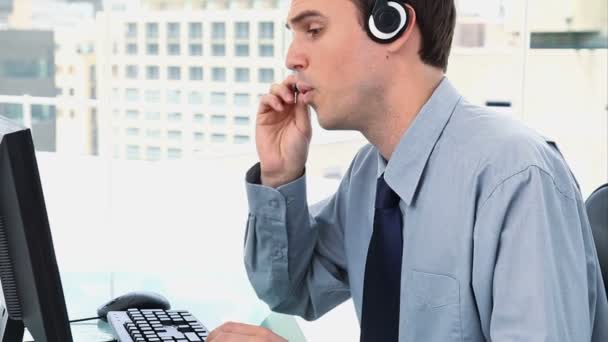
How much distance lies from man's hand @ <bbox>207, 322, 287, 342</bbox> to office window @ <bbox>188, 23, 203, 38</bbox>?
30.7 ft

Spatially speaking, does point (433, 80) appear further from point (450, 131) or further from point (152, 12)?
point (152, 12)

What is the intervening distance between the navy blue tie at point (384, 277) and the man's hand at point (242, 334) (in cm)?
13

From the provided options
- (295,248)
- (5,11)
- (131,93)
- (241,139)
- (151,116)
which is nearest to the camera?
(295,248)

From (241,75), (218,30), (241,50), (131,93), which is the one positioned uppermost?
(218,30)

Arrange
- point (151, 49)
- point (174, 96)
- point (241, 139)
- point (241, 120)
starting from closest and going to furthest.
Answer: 1. point (174, 96)
2. point (241, 120)
3. point (241, 139)
4. point (151, 49)

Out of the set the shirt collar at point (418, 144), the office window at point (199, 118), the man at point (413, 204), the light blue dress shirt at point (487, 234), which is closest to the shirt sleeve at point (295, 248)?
the man at point (413, 204)

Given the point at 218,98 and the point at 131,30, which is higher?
the point at 131,30

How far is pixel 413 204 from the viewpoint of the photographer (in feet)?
3.37

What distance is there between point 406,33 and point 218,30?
919 cm

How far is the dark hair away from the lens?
108 centimetres

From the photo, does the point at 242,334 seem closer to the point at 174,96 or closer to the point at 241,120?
the point at 174,96

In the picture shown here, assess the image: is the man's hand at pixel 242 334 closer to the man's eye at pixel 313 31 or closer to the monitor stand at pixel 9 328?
the monitor stand at pixel 9 328

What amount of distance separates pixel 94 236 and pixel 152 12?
674cm

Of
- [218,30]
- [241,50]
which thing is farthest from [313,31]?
[241,50]
